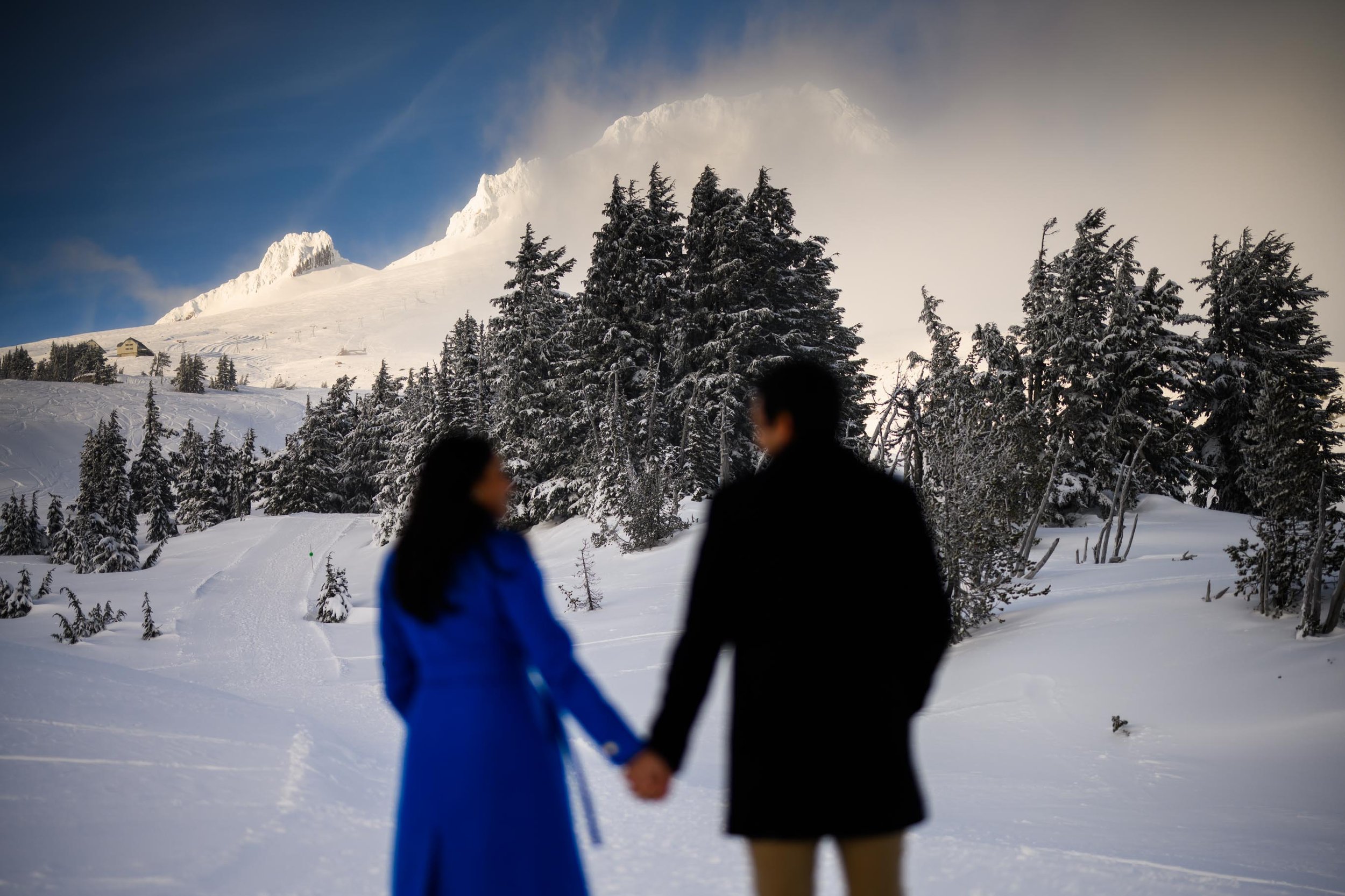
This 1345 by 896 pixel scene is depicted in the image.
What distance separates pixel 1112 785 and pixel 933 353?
22.5 meters

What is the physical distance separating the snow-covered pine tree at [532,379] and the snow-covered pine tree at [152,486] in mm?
31887

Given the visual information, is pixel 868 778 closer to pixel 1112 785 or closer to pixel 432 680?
pixel 432 680

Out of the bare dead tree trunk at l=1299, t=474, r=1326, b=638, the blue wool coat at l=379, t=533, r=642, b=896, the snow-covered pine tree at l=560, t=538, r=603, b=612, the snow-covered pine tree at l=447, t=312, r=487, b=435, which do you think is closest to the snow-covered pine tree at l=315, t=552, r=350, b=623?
the snow-covered pine tree at l=560, t=538, r=603, b=612

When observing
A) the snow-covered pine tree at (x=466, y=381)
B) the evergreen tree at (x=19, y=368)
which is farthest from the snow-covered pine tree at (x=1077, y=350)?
the evergreen tree at (x=19, y=368)

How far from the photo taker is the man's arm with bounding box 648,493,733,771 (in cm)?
192

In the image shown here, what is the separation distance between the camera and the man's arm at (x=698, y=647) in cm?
192

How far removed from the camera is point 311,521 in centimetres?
4238

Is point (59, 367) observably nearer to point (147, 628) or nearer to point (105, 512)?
point (105, 512)

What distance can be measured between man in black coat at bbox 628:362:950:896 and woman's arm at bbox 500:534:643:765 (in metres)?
0.14

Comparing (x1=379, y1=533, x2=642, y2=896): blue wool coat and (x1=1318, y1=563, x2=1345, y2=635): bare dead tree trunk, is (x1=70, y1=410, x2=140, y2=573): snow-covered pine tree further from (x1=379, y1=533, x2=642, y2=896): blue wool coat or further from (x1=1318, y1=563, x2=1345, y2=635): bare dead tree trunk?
(x1=1318, y1=563, x2=1345, y2=635): bare dead tree trunk

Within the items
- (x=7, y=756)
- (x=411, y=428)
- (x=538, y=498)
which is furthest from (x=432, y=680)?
(x=411, y=428)

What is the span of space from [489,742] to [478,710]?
10 cm

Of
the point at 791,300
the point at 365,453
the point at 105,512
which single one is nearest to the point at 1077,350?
the point at 791,300

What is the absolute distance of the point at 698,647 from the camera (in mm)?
1929
